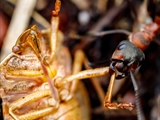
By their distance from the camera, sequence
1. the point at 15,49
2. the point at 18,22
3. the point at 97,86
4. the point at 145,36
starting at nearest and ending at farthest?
1. the point at 15,49
2. the point at 145,36
3. the point at 18,22
4. the point at 97,86

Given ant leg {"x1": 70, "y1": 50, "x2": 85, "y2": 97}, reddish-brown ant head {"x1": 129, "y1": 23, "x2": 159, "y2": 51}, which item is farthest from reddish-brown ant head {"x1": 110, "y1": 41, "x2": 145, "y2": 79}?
ant leg {"x1": 70, "y1": 50, "x2": 85, "y2": 97}

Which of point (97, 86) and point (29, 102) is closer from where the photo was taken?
point (29, 102)

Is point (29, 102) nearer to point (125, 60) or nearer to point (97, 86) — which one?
point (125, 60)

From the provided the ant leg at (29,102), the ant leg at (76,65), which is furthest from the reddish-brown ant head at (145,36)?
the ant leg at (29,102)

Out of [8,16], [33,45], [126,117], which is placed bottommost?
[126,117]

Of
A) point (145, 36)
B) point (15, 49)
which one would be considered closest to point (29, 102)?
point (15, 49)

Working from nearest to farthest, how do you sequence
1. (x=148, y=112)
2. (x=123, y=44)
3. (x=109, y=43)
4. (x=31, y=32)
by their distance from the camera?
(x=31, y=32) < (x=123, y=44) < (x=148, y=112) < (x=109, y=43)

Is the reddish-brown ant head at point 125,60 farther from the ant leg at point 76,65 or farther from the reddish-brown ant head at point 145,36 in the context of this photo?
the ant leg at point 76,65

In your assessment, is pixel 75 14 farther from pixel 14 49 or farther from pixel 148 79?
pixel 14 49

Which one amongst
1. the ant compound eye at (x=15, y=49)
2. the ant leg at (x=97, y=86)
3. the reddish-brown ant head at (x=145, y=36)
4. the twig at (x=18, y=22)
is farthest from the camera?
the ant leg at (x=97, y=86)

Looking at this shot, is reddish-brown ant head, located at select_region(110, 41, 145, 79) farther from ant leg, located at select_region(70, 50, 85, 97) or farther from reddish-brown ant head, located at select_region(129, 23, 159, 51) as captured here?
ant leg, located at select_region(70, 50, 85, 97)

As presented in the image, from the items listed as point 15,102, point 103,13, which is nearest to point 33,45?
point 15,102
